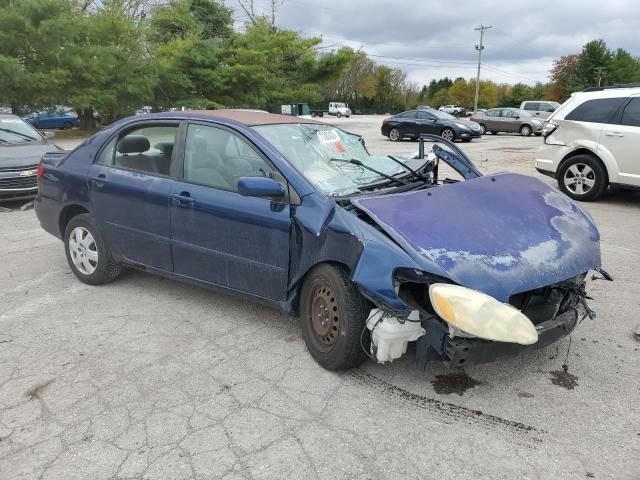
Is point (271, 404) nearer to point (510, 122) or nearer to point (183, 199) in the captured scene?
point (183, 199)

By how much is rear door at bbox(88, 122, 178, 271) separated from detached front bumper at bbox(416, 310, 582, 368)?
7.27 ft

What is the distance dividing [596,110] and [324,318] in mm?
A: 7143

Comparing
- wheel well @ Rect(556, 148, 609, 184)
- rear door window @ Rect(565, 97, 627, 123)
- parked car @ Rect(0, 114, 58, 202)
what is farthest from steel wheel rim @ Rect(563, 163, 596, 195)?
parked car @ Rect(0, 114, 58, 202)

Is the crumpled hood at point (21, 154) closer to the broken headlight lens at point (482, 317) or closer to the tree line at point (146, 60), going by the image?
the broken headlight lens at point (482, 317)

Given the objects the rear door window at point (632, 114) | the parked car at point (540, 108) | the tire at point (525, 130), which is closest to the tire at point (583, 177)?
the rear door window at point (632, 114)

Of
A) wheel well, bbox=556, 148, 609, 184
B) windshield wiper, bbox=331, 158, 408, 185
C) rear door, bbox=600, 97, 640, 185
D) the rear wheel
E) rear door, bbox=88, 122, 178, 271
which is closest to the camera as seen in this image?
windshield wiper, bbox=331, 158, 408, 185

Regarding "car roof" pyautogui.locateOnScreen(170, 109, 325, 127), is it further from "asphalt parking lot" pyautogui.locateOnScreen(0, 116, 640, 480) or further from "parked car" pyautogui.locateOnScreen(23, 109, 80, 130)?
"parked car" pyautogui.locateOnScreen(23, 109, 80, 130)

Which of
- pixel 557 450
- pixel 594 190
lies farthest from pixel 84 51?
pixel 557 450

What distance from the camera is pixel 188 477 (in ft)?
8.07

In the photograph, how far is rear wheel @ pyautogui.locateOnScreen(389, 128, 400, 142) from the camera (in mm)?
22989

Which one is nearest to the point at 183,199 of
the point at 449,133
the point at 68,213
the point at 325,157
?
the point at 325,157

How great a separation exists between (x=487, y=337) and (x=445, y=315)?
226 mm

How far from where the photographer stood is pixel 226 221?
377 cm

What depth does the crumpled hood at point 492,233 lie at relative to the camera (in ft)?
9.37
